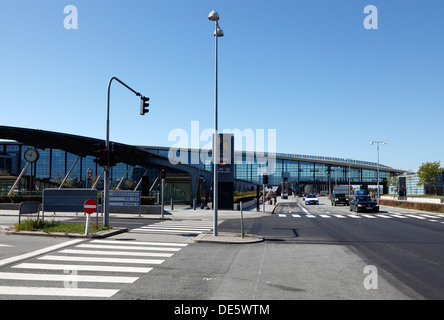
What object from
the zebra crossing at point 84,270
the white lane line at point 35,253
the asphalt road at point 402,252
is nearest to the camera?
the zebra crossing at point 84,270

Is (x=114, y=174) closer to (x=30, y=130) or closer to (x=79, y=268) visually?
(x=30, y=130)

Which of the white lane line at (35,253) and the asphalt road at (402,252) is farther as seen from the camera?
the white lane line at (35,253)

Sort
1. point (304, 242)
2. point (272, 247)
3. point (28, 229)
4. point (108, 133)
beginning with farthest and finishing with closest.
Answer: point (108, 133)
point (28, 229)
point (304, 242)
point (272, 247)

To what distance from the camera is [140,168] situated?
64.4m

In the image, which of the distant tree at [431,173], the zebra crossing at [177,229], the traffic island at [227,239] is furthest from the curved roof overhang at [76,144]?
the distant tree at [431,173]

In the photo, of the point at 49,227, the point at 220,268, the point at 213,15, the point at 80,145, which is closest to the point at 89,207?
the point at 49,227

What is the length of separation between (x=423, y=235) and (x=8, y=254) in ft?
52.6

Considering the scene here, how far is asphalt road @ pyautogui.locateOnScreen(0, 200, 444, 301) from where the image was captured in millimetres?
6500

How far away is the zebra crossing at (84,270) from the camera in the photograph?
21.7ft

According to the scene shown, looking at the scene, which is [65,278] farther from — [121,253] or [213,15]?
[213,15]

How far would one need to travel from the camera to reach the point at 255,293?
21.1 feet

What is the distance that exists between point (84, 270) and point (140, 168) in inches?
2259

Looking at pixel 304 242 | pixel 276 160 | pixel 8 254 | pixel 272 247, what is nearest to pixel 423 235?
pixel 304 242

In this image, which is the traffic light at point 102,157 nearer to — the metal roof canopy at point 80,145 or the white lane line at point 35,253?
the white lane line at point 35,253
